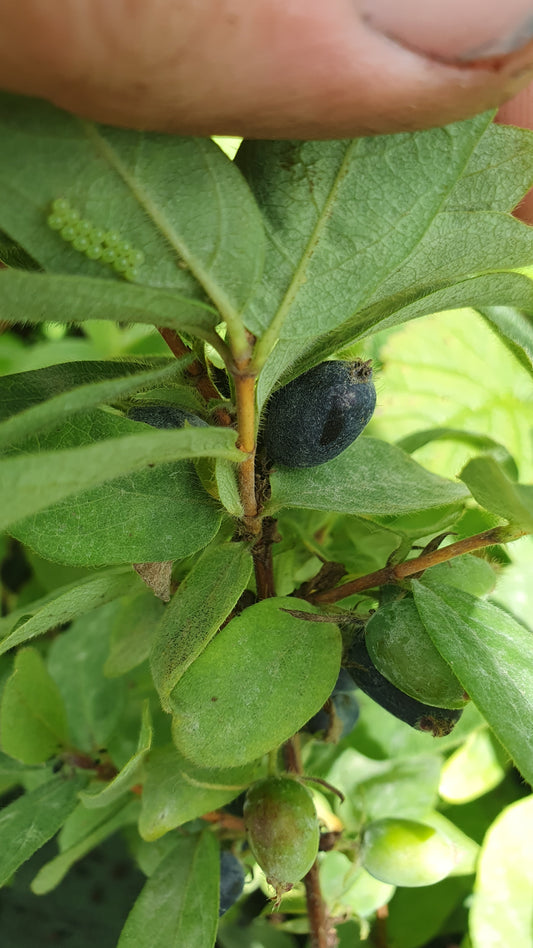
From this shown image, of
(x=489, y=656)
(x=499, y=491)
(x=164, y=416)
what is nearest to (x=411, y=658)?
(x=489, y=656)

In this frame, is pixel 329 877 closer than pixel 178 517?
No

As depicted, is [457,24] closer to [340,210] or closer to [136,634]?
[340,210]

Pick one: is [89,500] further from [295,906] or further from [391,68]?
[295,906]

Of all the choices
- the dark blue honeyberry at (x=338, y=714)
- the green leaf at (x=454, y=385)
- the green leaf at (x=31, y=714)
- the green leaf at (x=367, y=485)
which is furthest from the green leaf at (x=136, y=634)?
the green leaf at (x=454, y=385)

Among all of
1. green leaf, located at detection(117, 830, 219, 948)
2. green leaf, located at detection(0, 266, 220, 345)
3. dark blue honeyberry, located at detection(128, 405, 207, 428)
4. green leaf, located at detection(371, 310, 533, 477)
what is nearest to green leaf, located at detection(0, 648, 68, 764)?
green leaf, located at detection(117, 830, 219, 948)

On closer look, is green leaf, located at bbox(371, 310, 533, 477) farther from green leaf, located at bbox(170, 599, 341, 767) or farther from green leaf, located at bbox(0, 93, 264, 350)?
green leaf, located at bbox(0, 93, 264, 350)

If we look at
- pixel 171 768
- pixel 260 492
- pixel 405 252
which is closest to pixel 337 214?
pixel 405 252
